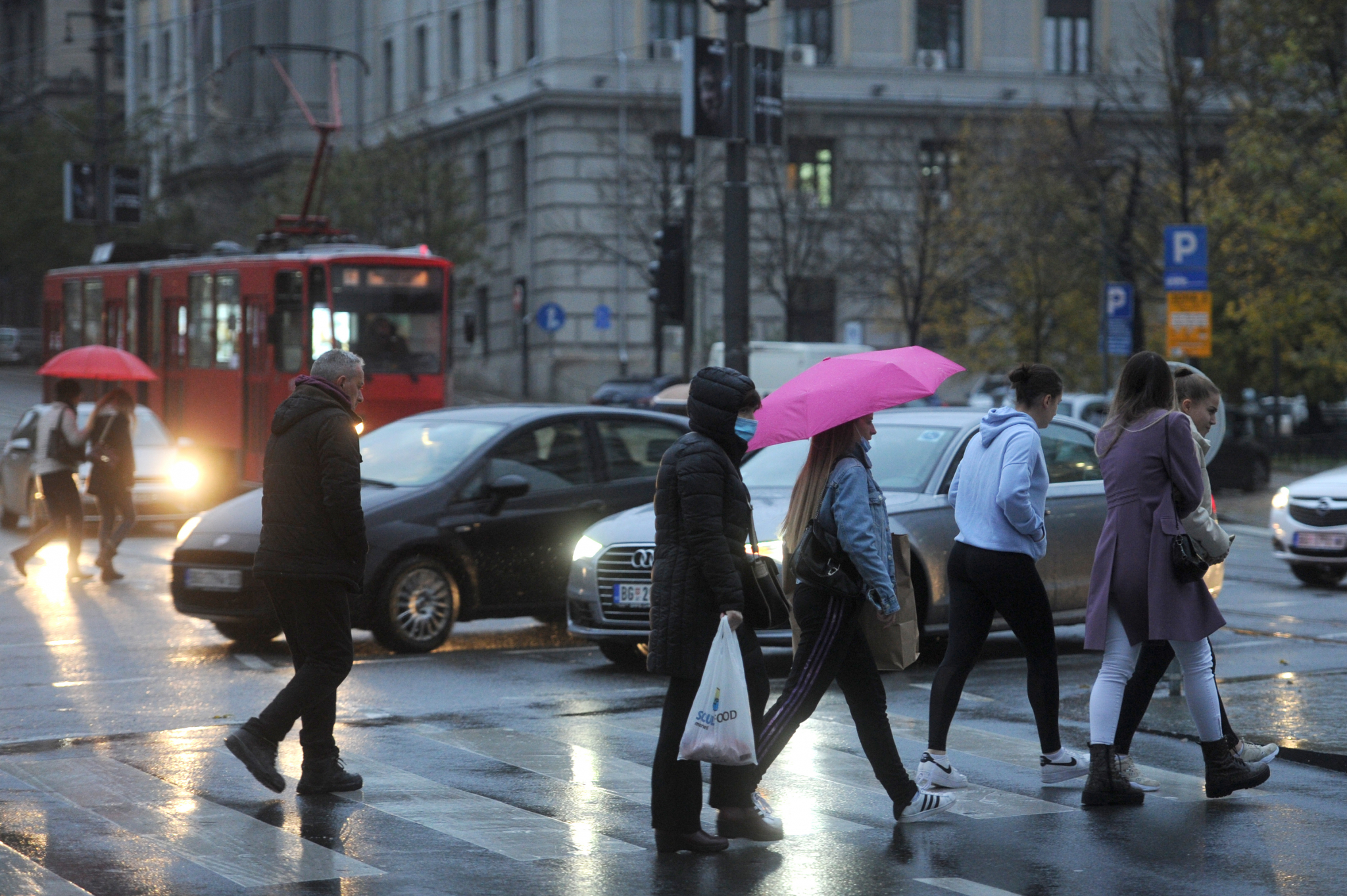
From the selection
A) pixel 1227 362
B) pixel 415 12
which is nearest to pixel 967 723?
pixel 1227 362

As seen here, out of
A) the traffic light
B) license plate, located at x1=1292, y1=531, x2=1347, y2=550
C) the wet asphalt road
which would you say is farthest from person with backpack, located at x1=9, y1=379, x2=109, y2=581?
license plate, located at x1=1292, y1=531, x2=1347, y2=550

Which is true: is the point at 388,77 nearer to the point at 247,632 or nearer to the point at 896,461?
the point at 247,632

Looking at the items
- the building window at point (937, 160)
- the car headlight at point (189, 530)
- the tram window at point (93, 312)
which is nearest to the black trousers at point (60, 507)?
the car headlight at point (189, 530)

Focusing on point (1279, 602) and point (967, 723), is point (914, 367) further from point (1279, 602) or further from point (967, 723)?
point (1279, 602)

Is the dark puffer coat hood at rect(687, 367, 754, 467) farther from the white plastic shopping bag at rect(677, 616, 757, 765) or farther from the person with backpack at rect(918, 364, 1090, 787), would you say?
the person with backpack at rect(918, 364, 1090, 787)

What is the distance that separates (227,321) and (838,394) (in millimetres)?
19911

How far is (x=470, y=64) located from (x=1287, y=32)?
2961 centimetres

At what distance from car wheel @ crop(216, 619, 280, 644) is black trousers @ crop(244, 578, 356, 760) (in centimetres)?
475

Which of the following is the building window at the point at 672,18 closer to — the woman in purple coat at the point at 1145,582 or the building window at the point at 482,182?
the building window at the point at 482,182

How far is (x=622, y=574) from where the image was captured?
36.1 feet

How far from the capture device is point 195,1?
66.9 m

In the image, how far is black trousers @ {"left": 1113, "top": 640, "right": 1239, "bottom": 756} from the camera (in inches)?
293

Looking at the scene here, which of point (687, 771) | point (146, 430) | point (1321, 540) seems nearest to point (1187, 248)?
point (1321, 540)

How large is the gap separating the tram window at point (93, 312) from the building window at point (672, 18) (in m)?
23.1
